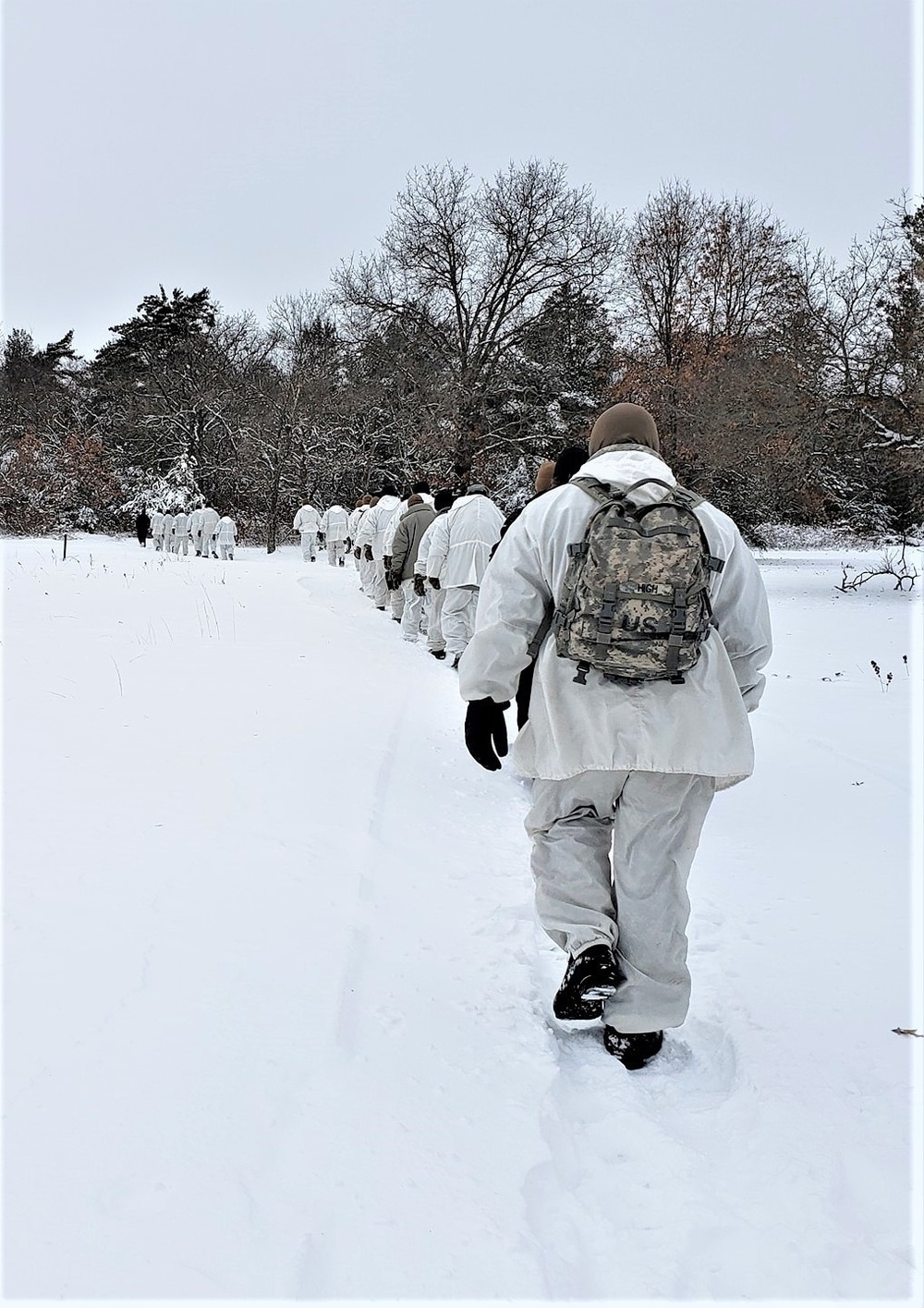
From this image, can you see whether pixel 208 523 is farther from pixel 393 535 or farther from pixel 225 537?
pixel 393 535

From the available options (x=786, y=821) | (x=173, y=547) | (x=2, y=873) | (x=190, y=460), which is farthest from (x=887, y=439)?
(x=190, y=460)

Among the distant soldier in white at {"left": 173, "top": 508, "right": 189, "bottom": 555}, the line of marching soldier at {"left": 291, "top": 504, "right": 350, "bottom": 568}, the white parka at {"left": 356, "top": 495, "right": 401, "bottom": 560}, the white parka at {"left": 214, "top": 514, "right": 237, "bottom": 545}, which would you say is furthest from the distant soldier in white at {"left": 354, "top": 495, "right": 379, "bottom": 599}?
the distant soldier in white at {"left": 173, "top": 508, "right": 189, "bottom": 555}

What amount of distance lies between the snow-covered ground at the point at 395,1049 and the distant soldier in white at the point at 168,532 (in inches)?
A: 1145

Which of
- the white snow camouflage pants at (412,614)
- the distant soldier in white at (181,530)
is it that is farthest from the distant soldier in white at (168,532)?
the white snow camouflage pants at (412,614)

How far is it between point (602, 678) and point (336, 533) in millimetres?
25568

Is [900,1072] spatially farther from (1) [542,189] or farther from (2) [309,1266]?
(1) [542,189]

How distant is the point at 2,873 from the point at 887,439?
69.7 feet

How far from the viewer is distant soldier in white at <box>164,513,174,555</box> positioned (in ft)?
110

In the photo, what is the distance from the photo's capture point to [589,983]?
116 inches

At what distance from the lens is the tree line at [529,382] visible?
2216 centimetres

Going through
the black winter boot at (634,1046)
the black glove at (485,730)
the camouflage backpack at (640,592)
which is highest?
the camouflage backpack at (640,592)

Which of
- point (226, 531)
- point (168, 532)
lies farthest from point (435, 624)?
point (168, 532)

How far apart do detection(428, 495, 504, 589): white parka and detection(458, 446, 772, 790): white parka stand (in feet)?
20.9

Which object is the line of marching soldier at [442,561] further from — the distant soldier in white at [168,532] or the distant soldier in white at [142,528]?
the distant soldier in white at [142,528]
